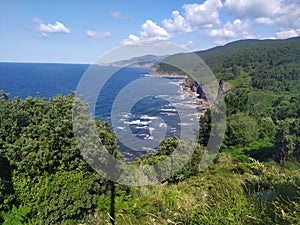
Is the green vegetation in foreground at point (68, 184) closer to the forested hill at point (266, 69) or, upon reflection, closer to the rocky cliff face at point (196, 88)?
the forested hill at point (266, 69)

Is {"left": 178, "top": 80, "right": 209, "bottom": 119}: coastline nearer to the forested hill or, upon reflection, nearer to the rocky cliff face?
the rocky cliff face

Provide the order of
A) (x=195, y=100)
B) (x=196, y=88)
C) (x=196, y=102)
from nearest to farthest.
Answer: (x=196, y=102)
(x=195, y=100)
(x=196, y=88)

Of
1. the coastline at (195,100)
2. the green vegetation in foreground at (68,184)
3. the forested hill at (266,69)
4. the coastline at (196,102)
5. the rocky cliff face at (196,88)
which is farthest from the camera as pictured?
the forested hill at (266,69)

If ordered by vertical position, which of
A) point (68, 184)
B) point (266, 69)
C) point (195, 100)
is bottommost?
point (195, 100)

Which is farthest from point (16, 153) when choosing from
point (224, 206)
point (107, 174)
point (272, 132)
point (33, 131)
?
point (272, 132)

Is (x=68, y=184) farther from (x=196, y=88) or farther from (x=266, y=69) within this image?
(x=266, y=69)

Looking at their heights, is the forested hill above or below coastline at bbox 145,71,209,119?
above

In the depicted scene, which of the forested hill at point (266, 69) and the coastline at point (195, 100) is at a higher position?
the forested hill at point (266, 69)

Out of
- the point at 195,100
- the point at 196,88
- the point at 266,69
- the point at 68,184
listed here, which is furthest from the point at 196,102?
the point at 68,184

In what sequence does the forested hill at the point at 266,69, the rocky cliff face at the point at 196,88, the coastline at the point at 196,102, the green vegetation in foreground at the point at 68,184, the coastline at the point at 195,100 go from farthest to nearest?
the forested hill at the point at 266,69 → the rocky cliff face at the point at 196,88 → the coastline at the point at 195,100 → the coastline at the point at 196,102 → the green vegetation in foreground at the point at 68,184

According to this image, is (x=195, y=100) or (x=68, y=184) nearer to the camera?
(x=68, y=184)

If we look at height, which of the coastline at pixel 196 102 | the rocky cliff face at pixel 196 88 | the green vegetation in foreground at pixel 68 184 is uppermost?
the green vegetation in foreground at pixel 68 184

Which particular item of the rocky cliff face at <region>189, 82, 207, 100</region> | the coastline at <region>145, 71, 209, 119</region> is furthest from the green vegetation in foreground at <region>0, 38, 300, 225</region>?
the rocky cliff face at <region>189, 82, 207, 100</region>

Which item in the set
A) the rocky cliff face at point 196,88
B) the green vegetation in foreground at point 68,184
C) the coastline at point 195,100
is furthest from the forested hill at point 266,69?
the green vegetation in foreground at point 68,184
